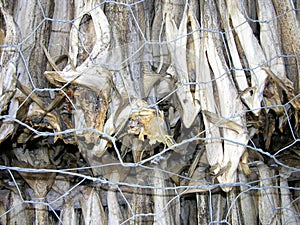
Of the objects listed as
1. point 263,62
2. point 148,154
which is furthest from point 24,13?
point 263,62

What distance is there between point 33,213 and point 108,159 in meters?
0.23

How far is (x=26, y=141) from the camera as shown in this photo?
77 cm

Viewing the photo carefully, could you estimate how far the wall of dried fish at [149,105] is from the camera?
72 centimetres

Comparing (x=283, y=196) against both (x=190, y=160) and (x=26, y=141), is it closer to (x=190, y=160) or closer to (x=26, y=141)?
(x=190, y=160)

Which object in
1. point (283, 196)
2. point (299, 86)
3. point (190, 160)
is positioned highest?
point (299, 86)

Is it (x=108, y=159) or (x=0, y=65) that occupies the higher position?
(x=0, y=65)

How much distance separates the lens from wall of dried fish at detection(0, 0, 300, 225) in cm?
72

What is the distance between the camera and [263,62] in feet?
2.65

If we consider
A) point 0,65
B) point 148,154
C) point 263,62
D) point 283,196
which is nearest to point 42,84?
point 0,65

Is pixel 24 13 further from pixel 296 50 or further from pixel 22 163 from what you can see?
pixel 296 50

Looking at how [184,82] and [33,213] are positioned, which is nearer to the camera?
[184,82]

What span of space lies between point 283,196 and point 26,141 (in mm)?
597

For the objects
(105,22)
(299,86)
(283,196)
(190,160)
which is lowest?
(283,196)

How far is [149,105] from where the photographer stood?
0.70m
